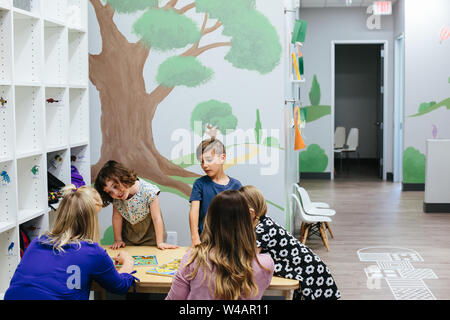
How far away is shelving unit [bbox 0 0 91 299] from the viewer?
10.1 ft

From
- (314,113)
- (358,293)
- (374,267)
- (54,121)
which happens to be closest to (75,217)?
(54,121)

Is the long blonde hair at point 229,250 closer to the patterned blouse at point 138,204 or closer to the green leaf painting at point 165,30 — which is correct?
the patterned blouse at point 138,204

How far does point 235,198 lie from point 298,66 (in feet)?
12.4

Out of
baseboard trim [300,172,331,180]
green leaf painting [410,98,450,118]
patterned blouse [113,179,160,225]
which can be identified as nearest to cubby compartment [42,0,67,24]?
patterned blouse [113,179,160,225]

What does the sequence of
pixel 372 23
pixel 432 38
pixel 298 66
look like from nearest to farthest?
pixel 298 66 < pixel 432 38 < pixel 372 23

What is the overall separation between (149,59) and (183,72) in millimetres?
276

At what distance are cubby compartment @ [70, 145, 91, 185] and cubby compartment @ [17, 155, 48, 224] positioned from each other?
677 millimetres

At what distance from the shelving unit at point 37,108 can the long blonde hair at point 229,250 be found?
1300 millimetres

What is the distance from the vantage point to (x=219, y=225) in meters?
2.29

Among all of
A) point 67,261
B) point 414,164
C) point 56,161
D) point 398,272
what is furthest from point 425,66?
point 67,261

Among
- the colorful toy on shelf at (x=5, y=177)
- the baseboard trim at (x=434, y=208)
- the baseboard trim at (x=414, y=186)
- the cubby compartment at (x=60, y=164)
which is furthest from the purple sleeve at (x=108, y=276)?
the baseboard trim at (x=414, y=186)

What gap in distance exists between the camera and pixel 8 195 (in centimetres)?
310

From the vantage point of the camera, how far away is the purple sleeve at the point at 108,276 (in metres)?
2.57

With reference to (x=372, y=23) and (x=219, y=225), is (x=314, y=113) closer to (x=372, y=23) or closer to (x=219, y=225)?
(x=372, y=23)
